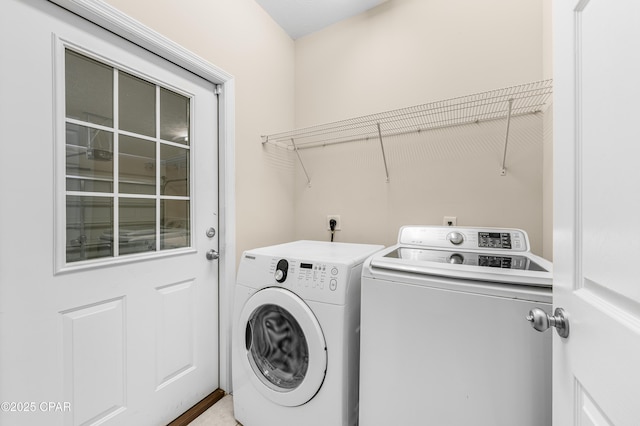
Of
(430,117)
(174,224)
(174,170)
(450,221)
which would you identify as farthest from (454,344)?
(174,170)

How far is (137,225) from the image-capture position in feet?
4.25

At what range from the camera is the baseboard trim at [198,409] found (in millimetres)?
1428

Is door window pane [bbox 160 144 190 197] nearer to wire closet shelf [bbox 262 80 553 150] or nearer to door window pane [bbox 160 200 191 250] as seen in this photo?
door window pane [bbox 160 200 191 250]

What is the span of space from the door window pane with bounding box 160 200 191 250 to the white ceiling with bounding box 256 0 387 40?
5.42 ft

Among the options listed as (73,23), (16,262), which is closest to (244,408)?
(16,262)

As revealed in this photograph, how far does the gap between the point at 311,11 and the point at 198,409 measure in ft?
9.46

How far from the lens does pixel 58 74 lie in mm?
1021

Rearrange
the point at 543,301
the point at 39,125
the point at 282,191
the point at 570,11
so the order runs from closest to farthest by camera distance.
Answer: the point at 570,11
the point at 543,301
the point at 39,125
the point at 282,191

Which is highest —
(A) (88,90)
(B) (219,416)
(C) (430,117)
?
(C) (430,117)

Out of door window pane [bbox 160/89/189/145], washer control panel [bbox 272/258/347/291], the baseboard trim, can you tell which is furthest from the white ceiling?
the baseboard trim

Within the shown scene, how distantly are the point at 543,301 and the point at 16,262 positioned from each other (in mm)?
1860

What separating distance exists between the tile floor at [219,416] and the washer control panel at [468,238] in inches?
57.6

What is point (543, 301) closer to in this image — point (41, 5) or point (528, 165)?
point (528, 165)

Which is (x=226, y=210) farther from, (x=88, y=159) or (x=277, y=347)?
(x=277, y=347)
